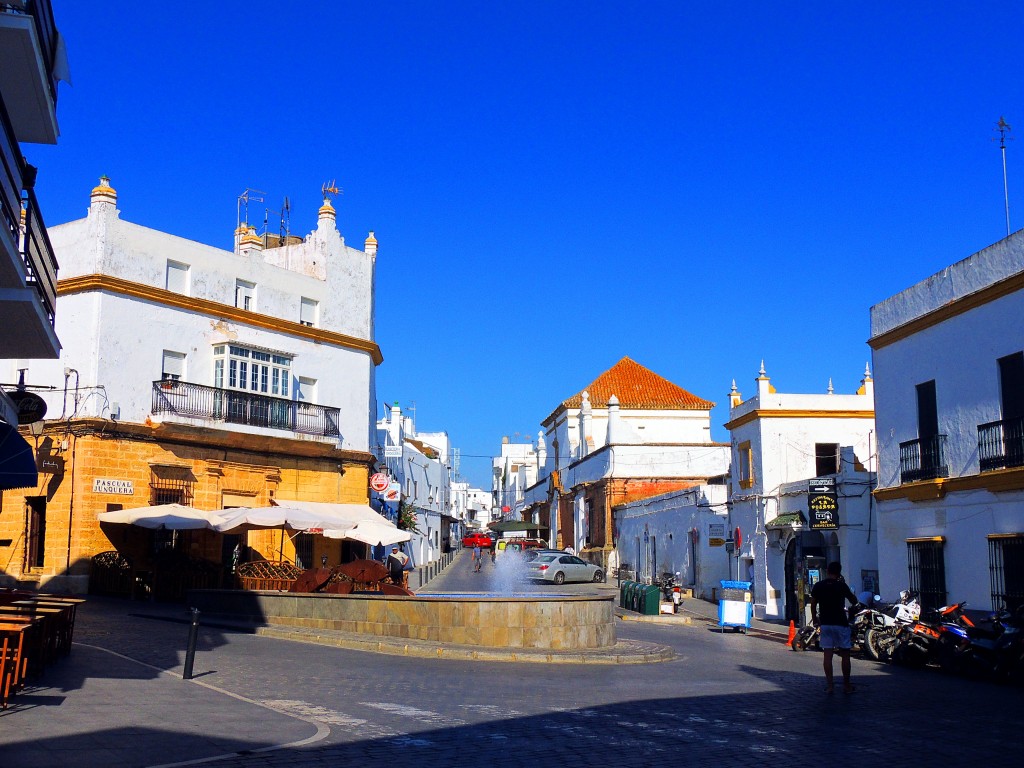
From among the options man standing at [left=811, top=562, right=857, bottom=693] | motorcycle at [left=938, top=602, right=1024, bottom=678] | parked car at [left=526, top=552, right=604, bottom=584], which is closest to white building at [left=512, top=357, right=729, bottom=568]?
parked car at [left=526, top=552, right=604, bottom=584]

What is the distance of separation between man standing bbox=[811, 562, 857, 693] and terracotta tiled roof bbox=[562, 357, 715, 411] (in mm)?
49387

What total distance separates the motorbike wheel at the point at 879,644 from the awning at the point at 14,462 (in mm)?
14011

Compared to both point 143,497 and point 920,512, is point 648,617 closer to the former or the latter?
point 920,512

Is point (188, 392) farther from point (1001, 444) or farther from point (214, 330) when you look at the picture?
point (1001, 444)

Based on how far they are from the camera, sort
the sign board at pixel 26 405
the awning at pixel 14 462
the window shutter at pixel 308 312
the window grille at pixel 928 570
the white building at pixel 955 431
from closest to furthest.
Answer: the awning at pixel 14 462, the white building at pixel 955 431, the sign board at pixel 26 405, the window grille at pixel 928 570, the window shutter at pixel 308 312

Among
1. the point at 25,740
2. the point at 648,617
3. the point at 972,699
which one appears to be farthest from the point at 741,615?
the point at 25,740

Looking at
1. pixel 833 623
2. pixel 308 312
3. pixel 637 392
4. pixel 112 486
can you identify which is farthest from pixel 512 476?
pixel 833 623

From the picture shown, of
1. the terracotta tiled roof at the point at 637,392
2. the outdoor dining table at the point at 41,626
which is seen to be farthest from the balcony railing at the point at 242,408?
the terracotta tiled roof at the point at 637,392

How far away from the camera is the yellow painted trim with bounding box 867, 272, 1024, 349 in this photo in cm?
1927

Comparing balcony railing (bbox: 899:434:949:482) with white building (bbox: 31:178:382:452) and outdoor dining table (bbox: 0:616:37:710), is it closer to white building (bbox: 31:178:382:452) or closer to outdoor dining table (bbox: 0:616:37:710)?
outdoor dining table (bbox: 0:616:37:710)

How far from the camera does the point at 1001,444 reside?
19.2 metres

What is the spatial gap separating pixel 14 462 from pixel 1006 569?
16359mm

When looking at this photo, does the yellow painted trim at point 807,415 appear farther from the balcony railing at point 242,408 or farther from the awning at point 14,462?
the awning at point 14,462

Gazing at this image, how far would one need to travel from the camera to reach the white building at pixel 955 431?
19016 millimetres
